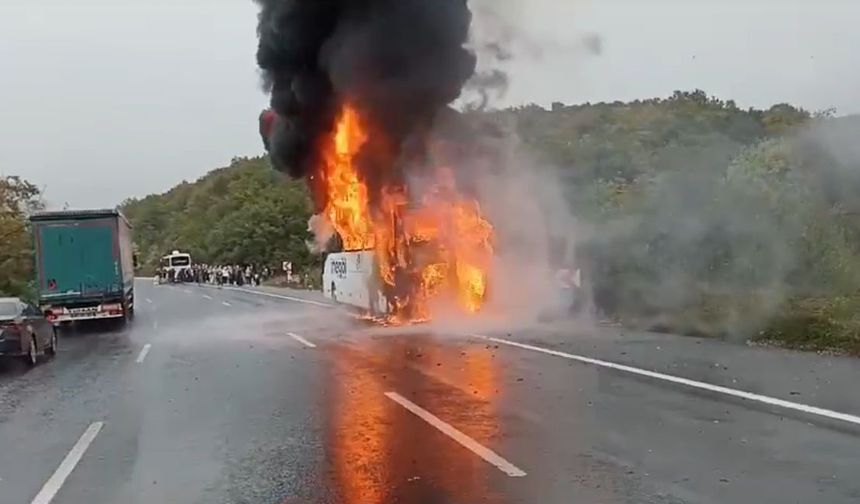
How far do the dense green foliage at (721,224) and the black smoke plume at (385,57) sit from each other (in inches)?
116

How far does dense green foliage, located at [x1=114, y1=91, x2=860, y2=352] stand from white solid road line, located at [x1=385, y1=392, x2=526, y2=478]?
7295 millimetres

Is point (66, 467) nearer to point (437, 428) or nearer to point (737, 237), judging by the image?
point (437, 428)

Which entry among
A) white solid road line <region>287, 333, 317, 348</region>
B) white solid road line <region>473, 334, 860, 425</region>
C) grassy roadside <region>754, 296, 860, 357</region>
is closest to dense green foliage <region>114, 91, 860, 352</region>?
grassy roadside <region>754, 296, 860, 357</region>

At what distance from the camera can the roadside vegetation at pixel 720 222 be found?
17906mm

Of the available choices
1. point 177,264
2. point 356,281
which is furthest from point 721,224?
point 177,264

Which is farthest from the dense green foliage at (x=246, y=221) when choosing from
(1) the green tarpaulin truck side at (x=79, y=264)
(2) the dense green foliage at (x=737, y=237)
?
(2) the dense green foliage at (x=737, y=237)

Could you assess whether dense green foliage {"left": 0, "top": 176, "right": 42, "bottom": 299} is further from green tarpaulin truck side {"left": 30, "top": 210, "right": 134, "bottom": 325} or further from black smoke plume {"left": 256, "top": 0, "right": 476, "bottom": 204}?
black smoke plume {"left": 256, "top": 0, "right": 476, "bottom": 204}

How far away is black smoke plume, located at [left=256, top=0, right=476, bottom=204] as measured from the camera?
2452cm

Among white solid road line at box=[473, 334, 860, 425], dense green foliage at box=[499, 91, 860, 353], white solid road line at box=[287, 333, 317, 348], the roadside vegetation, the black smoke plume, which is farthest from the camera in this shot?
the black smoke plume

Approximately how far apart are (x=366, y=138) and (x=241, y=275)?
45.5 m

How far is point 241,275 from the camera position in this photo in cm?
6900

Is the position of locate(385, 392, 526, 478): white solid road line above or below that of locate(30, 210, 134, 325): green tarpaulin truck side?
below

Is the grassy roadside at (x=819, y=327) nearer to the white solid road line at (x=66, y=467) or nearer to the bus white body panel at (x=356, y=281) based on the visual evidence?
the white solid road line at (x=66, y=467)

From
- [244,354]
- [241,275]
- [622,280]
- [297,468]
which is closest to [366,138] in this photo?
[622,280]
